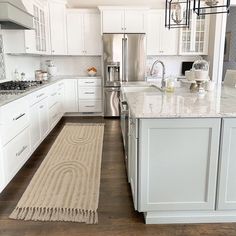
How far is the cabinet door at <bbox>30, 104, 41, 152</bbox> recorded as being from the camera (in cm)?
322

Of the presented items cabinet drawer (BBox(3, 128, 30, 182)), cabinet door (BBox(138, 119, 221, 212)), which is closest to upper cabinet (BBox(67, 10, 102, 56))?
cabinet drawer (BBox(3, 128, 30, 182))

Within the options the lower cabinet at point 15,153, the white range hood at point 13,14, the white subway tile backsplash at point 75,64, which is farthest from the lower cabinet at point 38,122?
the white subway tile backsplash at point 75,64

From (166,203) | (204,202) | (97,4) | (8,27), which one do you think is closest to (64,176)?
(166,203)

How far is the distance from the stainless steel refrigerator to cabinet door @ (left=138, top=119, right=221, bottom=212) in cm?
386

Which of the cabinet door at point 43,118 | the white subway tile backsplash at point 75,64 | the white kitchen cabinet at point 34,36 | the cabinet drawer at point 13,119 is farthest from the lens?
the white subway tile backsplash at point 75,64

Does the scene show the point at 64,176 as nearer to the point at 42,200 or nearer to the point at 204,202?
the point at 42,200

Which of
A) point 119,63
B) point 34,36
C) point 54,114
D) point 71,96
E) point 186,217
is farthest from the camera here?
point 71,96

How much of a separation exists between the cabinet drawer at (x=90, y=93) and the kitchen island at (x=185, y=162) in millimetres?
3928

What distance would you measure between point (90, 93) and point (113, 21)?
1.65 m

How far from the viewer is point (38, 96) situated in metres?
3.55

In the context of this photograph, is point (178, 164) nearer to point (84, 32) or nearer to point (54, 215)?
point (54, 215)

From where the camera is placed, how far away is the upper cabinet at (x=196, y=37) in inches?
230

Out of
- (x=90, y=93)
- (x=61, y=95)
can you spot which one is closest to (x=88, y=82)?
(x=90, y=93)

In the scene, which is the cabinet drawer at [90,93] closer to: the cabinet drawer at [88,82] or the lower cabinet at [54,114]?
the cabinet drawer at [88,82]
